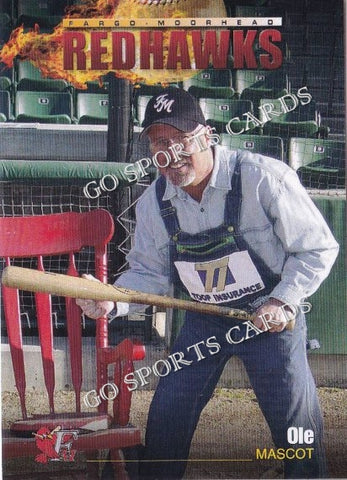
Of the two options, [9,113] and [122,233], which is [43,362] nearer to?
[122,233]

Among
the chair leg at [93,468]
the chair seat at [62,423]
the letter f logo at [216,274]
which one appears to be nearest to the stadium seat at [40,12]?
the letter f logo at [216,274]

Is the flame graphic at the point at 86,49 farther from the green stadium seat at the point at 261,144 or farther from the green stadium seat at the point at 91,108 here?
the green stadium seat at the point at 261,144

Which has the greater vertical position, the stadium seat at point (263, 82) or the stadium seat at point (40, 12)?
the stadium seat at point (40, 12)

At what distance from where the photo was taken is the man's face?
19.0 feet

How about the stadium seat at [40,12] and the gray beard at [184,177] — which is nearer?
the stadium seat at [40,12]

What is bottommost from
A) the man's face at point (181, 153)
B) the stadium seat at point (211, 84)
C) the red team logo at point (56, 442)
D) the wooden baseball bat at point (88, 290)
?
the red team logo at point (56, 442)

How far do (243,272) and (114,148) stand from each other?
820 millimetres

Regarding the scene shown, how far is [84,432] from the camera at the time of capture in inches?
228

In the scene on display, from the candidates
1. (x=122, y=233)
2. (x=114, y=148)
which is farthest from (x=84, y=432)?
(x=114, y=148)

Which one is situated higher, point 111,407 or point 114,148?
point 114,148

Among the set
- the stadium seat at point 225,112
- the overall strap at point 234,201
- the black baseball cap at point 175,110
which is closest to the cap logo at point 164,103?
the black baseball cap at point 175,110

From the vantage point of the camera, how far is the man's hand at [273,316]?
5793 millimetres

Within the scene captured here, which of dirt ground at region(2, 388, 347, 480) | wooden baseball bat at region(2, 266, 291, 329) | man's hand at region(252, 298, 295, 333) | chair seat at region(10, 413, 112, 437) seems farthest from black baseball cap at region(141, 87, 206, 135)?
chair seat at region(10, 413, 112, 437)

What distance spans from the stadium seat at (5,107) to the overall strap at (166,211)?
2.46ft
